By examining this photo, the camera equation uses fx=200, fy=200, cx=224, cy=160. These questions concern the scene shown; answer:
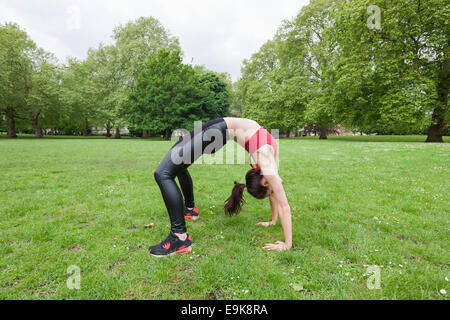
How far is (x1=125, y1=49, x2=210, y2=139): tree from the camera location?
1209 inches

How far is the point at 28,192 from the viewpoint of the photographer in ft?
16.7

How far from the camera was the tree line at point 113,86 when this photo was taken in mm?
30875

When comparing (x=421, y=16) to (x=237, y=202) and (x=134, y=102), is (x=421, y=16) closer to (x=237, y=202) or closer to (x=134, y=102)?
(x=237, y=202)

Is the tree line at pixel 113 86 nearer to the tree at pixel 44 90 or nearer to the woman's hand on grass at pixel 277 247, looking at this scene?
the tree at pixel 44 90

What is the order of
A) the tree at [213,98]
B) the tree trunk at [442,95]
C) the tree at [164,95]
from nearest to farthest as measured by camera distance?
the tree trunk at [442,95], the tree at [164,95], the tree at [213,98]

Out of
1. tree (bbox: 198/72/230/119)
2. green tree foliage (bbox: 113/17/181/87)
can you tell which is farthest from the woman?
green tree foliage (bbox: 113/17/181/87)

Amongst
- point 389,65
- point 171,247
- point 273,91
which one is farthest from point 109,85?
point 171,247

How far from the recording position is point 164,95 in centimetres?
3064

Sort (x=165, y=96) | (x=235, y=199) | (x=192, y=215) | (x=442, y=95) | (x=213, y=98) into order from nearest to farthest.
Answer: (x=235, y=199) → (x=192, y=215) → (x=442, y=95) → (x=165, y=96) → (x=213, y=98)

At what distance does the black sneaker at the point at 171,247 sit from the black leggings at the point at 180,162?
0.13m

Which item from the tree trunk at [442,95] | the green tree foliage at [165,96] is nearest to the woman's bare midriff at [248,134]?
the tree trunk at [442,95]

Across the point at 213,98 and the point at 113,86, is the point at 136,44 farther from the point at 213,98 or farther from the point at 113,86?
the point at 213,98

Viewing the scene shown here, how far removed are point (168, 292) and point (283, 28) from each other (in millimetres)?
40299

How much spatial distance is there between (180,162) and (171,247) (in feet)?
3.72
